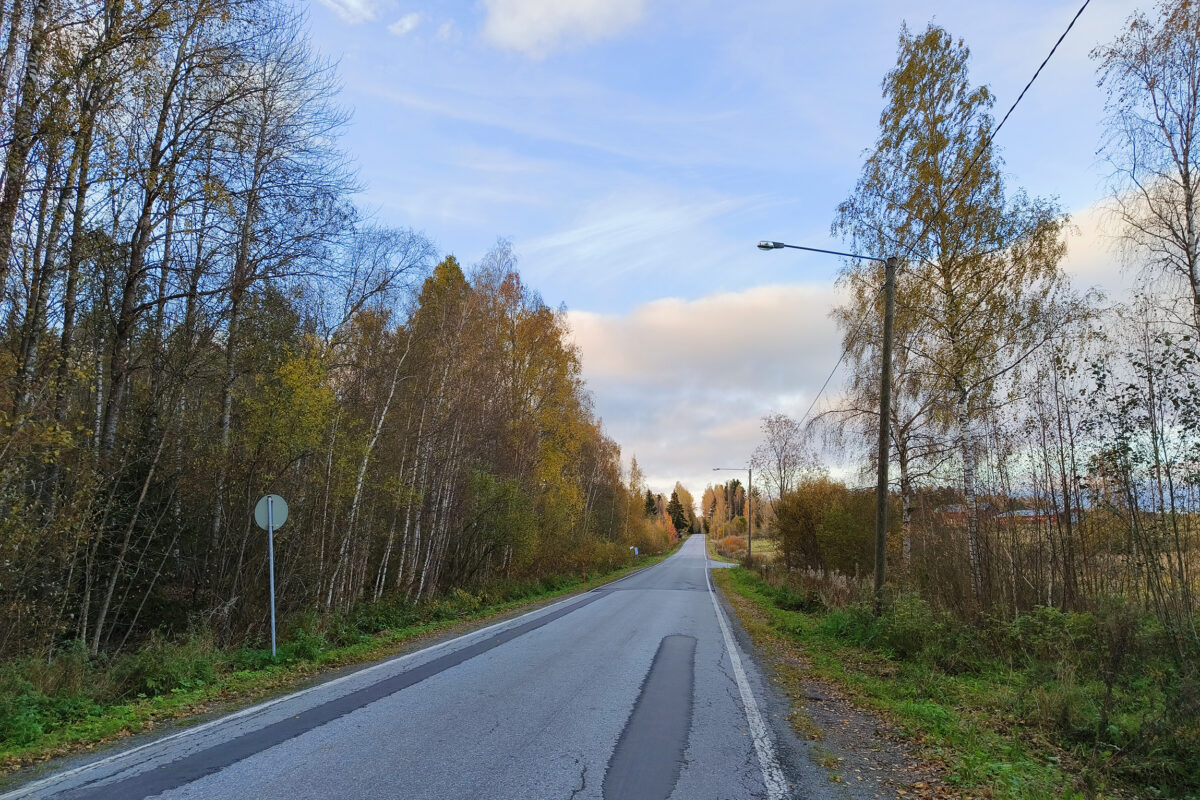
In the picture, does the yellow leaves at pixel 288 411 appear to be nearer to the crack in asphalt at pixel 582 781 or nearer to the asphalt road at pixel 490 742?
the asphalt road at pixel 490 742

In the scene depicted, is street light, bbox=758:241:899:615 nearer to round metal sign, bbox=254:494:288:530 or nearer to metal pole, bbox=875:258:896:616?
metal pole, bbox=875:258:896:616

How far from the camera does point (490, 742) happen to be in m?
5.27

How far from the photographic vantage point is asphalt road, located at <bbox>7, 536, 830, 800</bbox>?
4305 millimetres

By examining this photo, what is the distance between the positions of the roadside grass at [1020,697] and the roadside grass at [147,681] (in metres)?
6.74

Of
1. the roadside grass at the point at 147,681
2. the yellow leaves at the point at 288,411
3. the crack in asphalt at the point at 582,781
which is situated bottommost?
the roadside grass at the point at 147,681

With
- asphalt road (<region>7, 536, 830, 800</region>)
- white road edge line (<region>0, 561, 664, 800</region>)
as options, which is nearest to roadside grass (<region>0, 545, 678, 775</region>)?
white road edge line (<region>0, 561, 664, 800</region>)

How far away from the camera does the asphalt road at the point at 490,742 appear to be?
4.30 m

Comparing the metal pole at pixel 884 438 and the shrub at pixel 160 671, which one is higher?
the metal pole at pixel 884 438

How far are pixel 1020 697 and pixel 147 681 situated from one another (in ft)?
33.9

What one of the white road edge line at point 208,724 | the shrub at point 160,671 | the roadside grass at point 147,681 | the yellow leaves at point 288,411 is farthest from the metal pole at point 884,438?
the shrub at point 160,671

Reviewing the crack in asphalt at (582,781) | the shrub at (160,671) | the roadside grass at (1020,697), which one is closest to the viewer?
the crack in asphalt at (582,781)

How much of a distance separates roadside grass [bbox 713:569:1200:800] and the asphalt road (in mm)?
1111

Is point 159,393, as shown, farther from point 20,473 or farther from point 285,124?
point 285,124

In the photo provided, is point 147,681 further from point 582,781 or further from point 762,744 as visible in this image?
point 762,744
